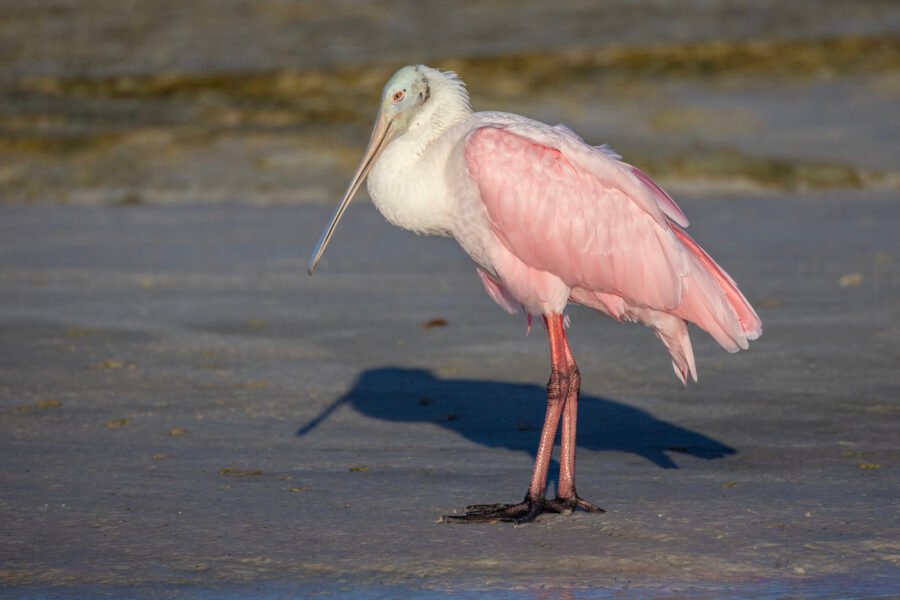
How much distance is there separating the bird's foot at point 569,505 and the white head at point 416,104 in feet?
5.49

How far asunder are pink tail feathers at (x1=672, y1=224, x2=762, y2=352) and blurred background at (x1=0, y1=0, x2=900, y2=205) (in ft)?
39.5

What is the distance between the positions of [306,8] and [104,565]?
2926 cm

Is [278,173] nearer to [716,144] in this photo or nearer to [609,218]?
[716,144]

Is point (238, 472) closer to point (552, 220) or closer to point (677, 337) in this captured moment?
point (552, 220)

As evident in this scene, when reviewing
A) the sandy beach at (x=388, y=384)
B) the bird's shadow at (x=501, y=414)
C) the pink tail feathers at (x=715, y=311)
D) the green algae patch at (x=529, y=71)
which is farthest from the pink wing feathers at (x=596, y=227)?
the green algae patch at (x=529, y=71)

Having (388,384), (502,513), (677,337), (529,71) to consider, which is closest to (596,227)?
(677,337)

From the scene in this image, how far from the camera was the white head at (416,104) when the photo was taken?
24.1 feet

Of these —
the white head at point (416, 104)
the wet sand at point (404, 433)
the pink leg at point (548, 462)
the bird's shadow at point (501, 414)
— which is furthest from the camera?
the bird's shadow at point (501, 414)

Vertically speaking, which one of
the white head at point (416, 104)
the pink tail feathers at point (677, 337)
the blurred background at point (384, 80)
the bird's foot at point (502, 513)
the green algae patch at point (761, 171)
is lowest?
the bird's foot at point (502, 513)

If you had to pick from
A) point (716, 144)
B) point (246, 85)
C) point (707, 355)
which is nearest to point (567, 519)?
point (707, 355)

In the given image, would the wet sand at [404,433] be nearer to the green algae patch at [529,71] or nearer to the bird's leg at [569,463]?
the bird's leg at [569,463]

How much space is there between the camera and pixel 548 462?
6.71 meters

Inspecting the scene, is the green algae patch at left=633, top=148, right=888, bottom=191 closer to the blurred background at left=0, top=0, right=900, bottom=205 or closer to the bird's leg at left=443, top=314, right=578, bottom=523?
the blurred background at left=0, top=0, right=900, bottom=205

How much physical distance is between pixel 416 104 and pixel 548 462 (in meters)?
1.88
